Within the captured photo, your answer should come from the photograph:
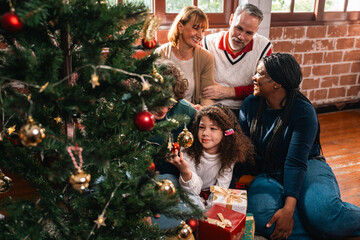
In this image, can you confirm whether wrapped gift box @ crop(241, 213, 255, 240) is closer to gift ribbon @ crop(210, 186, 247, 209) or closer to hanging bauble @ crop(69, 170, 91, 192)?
gift ribbon @ crop(210, 186, 247, 209)

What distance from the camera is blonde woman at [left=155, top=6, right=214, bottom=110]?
214 centimetres

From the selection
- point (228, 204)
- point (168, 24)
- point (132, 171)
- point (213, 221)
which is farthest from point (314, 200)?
point (168, 24)

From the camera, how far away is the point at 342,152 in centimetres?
301

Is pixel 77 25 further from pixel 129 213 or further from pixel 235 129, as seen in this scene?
pixel 235 129

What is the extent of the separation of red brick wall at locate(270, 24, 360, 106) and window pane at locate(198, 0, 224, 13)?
2.28ft

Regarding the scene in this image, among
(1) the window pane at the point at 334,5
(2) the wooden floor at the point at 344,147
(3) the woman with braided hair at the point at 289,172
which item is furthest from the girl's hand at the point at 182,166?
(1) the window pane at the point at 334,5

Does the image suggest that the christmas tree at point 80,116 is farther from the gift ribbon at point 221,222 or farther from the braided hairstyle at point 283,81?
the braided hairstyle at point 283,81

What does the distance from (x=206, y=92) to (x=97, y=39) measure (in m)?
1.40

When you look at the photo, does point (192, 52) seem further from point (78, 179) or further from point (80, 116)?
point (78, 179)

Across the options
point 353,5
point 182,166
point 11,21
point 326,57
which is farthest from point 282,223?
point 353,5

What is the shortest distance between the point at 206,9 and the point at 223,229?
2.29 meters

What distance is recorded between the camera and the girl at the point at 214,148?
1809 mm

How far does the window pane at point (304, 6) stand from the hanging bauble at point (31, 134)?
361 centimetres

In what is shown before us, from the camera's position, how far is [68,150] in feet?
2.57
